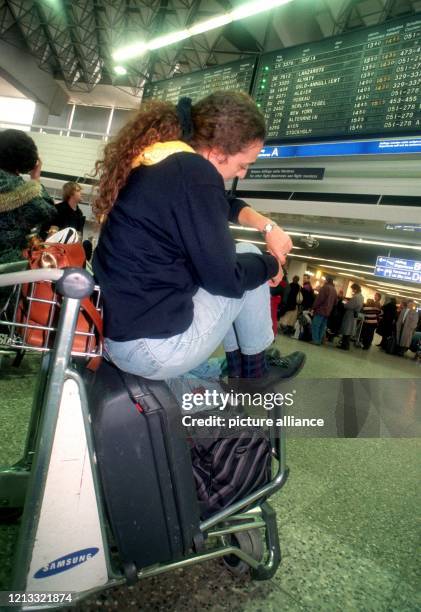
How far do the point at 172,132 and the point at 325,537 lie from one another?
5.04 feet

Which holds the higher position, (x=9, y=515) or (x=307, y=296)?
(x=307, y=296)

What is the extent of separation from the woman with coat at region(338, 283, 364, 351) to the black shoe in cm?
674

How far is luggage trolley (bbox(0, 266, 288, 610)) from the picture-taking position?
80 centimetres

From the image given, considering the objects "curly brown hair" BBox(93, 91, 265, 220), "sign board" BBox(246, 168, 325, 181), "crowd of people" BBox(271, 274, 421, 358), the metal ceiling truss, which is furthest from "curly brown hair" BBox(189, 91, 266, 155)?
the metal ceiling truss

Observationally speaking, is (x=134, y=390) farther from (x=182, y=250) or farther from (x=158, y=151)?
(x=158, y=151)

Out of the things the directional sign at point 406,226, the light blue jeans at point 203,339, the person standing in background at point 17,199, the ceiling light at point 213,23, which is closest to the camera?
the light blue jeans at point 203,339

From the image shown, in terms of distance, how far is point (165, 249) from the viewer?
96 cm

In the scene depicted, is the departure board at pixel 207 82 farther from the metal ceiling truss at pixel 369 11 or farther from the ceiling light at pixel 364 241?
the metal ceiling truss at pixel 369 11

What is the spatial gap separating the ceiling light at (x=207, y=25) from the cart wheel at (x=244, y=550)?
5967 mm

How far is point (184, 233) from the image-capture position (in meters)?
0.93

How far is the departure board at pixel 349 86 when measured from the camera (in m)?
3.75

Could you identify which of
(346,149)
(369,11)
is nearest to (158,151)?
(346,149)

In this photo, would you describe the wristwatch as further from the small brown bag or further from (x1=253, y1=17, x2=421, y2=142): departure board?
(x1=253, y1=17, x2=421, y2=142): departure board

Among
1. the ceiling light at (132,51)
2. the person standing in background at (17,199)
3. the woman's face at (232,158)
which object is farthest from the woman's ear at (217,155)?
the ceiling light at (132,51)
